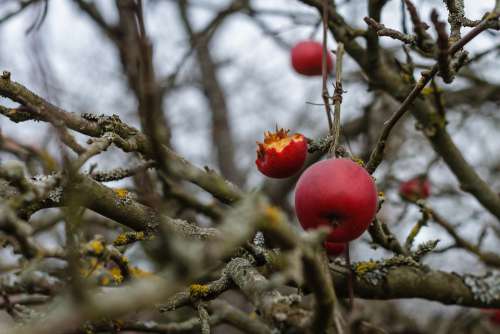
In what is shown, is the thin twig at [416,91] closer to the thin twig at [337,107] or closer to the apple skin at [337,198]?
the thin twig at [337,107]

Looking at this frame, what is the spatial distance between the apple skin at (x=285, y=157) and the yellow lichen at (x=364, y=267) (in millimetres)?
445

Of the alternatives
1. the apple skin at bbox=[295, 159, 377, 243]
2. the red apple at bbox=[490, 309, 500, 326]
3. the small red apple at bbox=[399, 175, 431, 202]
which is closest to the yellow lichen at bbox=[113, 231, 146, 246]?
the apple skin at bbox=[295, 159, 377, 243]

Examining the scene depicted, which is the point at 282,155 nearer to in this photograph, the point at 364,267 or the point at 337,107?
the point at 337,107

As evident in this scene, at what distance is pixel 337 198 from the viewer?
3.76 feet

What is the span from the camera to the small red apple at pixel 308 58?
10.6 ft

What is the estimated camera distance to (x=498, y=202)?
2.23 metres

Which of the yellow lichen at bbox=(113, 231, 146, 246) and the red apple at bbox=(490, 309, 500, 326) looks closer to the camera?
the yellow lichen at bbox=(113, 231, 146, 246)

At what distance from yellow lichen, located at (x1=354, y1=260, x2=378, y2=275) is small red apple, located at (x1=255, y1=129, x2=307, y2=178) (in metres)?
0.44

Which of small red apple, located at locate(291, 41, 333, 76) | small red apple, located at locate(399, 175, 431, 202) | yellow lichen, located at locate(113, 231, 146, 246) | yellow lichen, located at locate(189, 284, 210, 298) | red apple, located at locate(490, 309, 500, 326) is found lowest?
yellow lichen, located at locate(189, 284, 210, 298)

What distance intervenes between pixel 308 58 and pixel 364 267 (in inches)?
68.6

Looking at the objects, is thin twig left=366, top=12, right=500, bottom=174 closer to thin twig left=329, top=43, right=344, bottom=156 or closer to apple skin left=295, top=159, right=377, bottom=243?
thin twig left=329, top=43, right=344, bottom=156

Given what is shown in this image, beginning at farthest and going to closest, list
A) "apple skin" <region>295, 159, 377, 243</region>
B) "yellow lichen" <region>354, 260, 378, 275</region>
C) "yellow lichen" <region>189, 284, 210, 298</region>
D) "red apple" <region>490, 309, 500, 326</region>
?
"red apple" <region>490, 309, 500, 326</region> < "yellow lichen" <region>354, 260, 378, 275</region> < "yellow lichen" <region>189, 284, 210, 298</region> < "apple skin" <region>295, 159, 377, 243</region>

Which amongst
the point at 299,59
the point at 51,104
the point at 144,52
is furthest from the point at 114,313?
the point at 299,59

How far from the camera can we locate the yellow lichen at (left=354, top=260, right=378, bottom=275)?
171 cm
